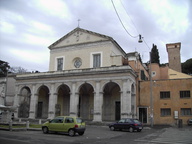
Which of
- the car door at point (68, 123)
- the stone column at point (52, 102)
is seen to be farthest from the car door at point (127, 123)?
the stone column at point (52, 102)

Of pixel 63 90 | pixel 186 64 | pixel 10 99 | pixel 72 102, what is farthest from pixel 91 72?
pixel 186 64

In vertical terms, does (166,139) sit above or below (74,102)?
below

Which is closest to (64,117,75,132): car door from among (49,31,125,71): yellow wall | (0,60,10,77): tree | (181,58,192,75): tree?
(49,31,125,71): yellow wall

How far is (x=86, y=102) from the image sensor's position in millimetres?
32250

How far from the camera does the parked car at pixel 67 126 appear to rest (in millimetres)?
14742

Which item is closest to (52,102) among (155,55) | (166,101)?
(166,101)

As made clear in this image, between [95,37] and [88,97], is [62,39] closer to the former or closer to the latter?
[95,37]

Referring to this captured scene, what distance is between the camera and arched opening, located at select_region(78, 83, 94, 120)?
3175 cm

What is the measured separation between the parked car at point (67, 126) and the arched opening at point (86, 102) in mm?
15882

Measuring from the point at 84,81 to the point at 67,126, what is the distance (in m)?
13.8

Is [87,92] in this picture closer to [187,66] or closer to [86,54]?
[86,54]

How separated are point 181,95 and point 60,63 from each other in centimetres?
1984

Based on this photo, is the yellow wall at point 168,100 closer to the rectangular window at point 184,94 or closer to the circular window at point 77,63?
the rectangular window at point 184,94

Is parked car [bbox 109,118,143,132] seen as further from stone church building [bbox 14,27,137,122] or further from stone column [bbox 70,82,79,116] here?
stone column [bbox 70,82,79,116]
